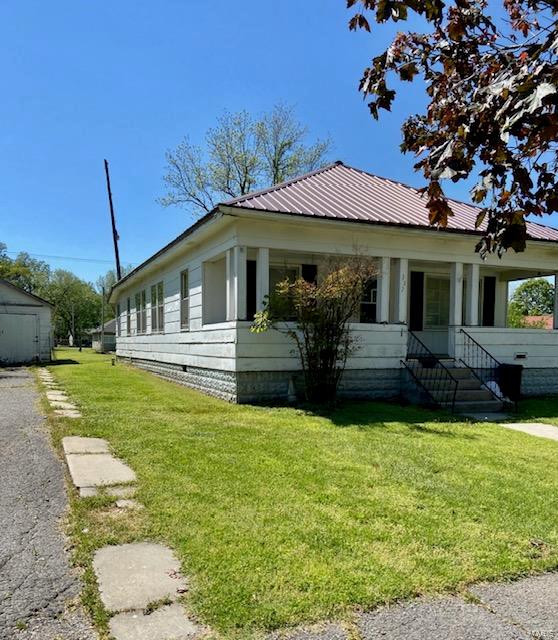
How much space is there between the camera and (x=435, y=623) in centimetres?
233

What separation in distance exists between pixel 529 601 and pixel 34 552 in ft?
9.11

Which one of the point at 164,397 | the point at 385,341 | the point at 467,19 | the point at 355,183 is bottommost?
the point at 164,397

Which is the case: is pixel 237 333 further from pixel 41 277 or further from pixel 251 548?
pixel 41 277

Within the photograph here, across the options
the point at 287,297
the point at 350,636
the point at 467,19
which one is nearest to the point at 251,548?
the point at 350,636

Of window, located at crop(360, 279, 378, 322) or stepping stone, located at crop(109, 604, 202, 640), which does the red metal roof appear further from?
stepping stone, located at crop(109, 604, 202, 640)

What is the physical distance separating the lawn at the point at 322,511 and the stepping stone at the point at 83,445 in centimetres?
20

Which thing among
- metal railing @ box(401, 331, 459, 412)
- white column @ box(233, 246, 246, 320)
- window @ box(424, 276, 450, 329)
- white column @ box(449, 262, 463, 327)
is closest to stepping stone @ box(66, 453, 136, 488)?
white column @ box(233, 246, 246, 320)

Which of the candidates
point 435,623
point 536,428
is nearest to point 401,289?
point 536,428

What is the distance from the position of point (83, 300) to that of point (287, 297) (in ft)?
213

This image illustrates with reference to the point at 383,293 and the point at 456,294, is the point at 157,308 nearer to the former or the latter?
the point at 383,293

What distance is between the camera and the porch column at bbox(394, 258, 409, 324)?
10508 millimetres

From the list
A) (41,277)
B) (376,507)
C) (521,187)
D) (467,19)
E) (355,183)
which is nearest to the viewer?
(521,187)

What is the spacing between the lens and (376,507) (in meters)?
3.79

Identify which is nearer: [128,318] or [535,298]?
[128,318]
